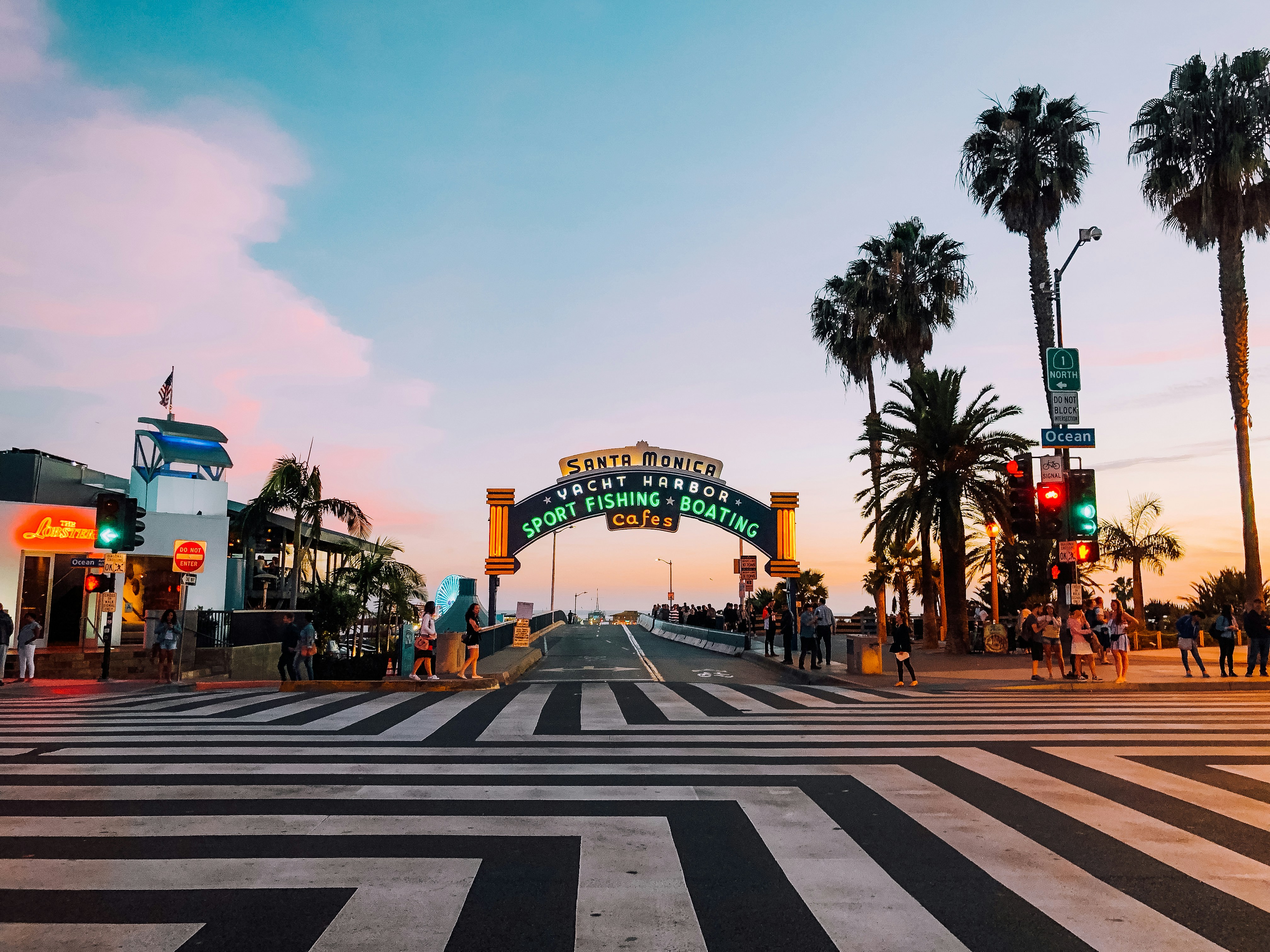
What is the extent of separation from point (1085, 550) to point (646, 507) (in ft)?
52.4


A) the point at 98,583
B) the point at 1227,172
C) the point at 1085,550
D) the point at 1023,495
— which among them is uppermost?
the point at 1227,172

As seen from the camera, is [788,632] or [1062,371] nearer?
[1062,371]

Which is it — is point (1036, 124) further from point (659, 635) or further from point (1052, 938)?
point (659, 635)

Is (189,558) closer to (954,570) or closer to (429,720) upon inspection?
(429,720)

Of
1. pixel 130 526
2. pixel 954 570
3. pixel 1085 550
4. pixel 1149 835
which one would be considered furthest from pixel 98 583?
pixel 954 570

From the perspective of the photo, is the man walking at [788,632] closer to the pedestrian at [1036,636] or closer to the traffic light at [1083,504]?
the pedestrian at [1036,636]

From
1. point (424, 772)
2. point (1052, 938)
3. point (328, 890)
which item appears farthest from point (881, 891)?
point (424, 772)

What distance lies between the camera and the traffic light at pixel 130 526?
64.0 ft

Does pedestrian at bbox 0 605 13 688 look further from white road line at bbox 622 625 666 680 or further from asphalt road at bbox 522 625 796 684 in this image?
white road line at bbox 622 625 666 680

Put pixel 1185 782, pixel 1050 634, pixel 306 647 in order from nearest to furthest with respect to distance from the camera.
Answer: pixel 1185 782 → pixel 306 647 → pixel 1050 634

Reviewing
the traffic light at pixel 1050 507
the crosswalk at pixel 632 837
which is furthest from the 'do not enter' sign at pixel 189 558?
the traffic light at pixel 1050 507

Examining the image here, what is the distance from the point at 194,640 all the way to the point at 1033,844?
2224 cm

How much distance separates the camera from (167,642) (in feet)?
68.7

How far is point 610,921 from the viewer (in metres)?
4.62
